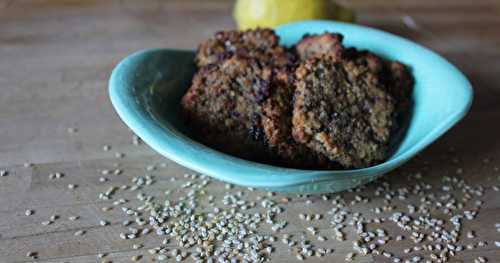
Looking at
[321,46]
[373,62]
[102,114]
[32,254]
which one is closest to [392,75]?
[373,62]

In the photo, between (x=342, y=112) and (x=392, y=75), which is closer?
(x=342, y=112)

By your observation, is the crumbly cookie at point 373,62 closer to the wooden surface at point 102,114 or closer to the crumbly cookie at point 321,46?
the crumbly cookie at point 321,46

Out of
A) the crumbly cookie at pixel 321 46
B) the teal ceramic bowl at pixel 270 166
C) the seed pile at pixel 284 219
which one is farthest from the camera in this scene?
the crumbly cookie at pixel 321 46

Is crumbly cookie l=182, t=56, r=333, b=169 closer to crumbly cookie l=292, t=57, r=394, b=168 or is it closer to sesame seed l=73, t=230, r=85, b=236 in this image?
crumbly cookie l=292, t=57, r=394, b=168

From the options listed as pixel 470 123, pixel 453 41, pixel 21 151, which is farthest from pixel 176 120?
pixel 453 41

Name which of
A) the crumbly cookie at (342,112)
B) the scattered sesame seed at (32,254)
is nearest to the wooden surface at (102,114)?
the scattered sesame seed at (32,254)

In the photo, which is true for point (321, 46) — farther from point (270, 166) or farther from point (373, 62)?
point (270, 166)

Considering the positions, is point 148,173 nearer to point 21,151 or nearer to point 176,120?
point 176,120
